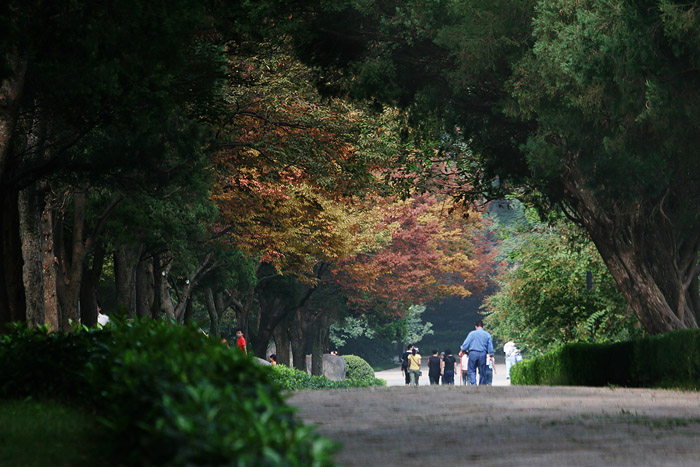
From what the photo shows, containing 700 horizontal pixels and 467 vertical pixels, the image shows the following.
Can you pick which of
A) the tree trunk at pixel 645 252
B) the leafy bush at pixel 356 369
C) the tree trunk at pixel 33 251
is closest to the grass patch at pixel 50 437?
the tree trunk at pixel 33 251

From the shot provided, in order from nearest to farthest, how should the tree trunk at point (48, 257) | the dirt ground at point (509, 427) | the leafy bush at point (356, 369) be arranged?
1. the dirt ground at point (509, 427)
2. the tree trunk at point (48, 257)
3. the leafy bush at point (356, 369)

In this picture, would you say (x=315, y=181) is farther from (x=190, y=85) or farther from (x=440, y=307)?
(x=440, y=307)

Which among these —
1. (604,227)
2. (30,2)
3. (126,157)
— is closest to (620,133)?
(604,227)

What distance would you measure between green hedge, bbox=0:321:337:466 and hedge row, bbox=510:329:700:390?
33.6 feet

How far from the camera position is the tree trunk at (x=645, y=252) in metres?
18.7

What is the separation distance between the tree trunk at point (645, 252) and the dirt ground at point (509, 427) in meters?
4.43

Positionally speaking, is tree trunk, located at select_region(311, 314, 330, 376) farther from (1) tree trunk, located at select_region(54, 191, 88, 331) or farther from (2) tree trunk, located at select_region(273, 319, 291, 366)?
(1) tree trunk, located at select_region(54, 191, 88, 331)

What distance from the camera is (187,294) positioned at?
31.2 metres

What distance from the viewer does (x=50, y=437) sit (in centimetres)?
765

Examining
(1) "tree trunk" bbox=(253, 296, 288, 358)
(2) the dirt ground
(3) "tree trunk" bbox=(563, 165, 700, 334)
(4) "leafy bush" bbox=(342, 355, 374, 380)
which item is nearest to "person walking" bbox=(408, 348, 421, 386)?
(1) "tree trunk" bbox=(253, 296, 288, 358)

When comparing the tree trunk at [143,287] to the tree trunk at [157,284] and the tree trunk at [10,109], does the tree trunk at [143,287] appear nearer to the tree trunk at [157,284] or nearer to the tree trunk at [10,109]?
the tree trunk at [157,284]

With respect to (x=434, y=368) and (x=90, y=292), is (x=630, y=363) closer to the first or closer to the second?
(x=90, y=292)

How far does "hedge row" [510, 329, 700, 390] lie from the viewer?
52.1 feet

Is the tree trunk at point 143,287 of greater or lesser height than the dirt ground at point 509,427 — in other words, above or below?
above
